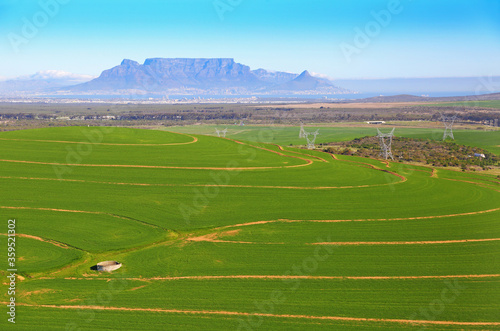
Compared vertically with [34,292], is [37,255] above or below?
above

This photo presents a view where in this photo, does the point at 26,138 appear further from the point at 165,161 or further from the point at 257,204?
the point at 257,204

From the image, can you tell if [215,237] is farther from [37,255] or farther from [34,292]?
[34,292]

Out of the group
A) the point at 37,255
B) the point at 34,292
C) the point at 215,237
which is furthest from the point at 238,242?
the point at 34,292

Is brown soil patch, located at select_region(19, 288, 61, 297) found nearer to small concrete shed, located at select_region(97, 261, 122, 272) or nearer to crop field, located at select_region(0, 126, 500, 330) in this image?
crop field, located at select_region(0, 126, 500, 330)

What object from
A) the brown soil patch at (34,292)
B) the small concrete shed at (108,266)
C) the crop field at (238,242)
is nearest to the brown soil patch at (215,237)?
the crop field at (238,242)

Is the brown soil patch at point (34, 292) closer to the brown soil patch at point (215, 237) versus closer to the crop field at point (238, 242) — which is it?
the crop field at point (238, 242)

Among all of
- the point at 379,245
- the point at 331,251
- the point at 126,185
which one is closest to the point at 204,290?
the point at 331,251

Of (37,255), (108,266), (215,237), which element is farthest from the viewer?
(215,237)

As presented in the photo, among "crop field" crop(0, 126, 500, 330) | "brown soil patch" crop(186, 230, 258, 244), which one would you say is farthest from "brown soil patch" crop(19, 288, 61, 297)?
"brown soil patch" crop(186, 230, 258, 244)

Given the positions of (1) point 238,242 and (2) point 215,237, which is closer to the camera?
(1) point 238,242
